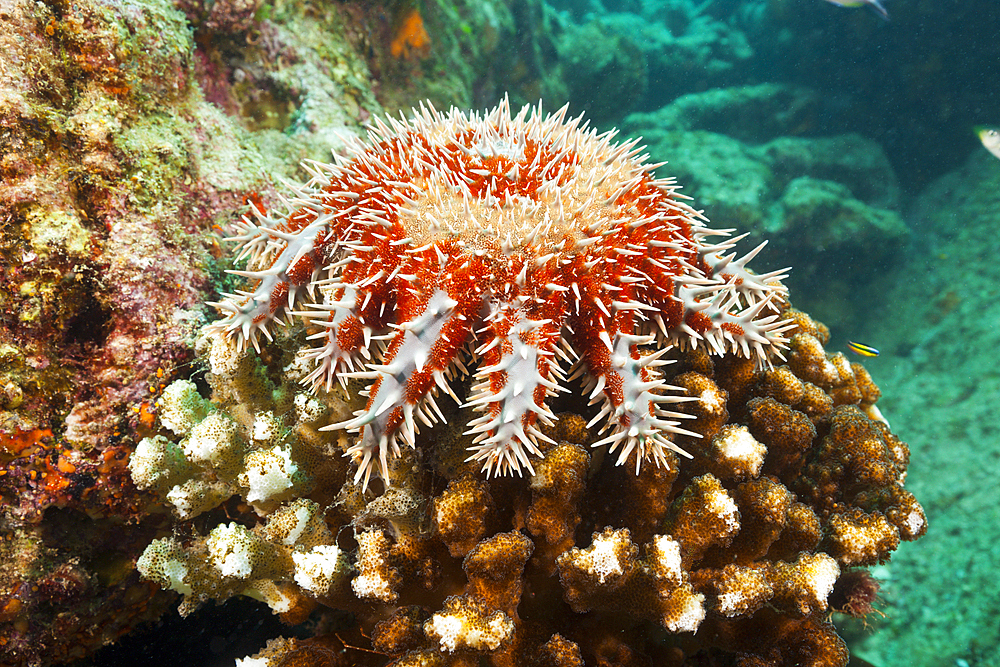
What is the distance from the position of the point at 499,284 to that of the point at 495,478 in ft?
2.52

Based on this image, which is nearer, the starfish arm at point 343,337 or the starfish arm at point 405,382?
the starfish arm at point 405,382

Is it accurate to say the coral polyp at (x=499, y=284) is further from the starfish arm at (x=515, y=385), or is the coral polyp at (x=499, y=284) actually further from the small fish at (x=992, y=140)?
the small fish at (x=992, y=140)

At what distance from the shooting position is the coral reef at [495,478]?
1.63 m

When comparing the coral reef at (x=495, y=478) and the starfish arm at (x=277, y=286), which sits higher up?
the starfish arm at (x=277, y=286)

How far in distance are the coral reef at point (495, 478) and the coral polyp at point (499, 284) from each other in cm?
2

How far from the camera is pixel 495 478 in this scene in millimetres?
1816

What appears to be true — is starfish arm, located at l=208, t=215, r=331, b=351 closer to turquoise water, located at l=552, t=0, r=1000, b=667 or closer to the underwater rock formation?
turquoise water, located at l=552, t=0, r=1000, b=667

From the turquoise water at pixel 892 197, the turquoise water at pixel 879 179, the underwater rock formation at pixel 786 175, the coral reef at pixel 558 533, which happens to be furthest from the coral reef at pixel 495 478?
the underwater rock formation at pixel 786 175

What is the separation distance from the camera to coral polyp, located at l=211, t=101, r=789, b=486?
156cm

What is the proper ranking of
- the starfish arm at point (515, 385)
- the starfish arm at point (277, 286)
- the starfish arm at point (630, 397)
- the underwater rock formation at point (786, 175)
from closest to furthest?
the starfish arm at point (515, 385) → the starfish arm at point (630, 397) → the starfish arm at point (277, 286) → the underwater rock formation at point (786, 175)

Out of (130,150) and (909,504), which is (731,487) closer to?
(909,504)

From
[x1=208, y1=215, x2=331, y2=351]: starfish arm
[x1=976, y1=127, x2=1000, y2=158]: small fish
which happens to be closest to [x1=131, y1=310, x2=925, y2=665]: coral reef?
[x1=208, y1=215, x2=331, y2=351]: starfish arm

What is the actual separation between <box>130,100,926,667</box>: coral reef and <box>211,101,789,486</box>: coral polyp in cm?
2

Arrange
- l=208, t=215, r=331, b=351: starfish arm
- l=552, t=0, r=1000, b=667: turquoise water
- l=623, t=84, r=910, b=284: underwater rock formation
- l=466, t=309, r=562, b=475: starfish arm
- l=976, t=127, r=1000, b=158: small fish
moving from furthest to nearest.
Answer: l=623, t=84, r=910, b=284: underwater rock formation < l=976, t=127, r=1000, b=158: small fish < l=552, t=0, r=1000, b=667: turquoise water < l=208, t=215, r=331, b=351: starfish arm < l=466, t=309, r=562, b=475: starfish arm
